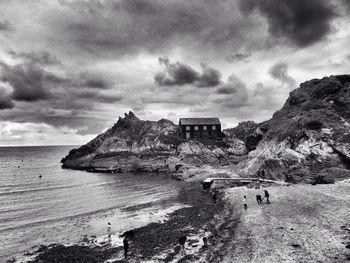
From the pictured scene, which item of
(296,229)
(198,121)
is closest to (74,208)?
(296,229)

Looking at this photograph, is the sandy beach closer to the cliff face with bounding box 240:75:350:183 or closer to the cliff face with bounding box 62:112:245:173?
the cliff face with bounding box 240:75:350:183

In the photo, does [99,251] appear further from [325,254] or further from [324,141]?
[324,141]

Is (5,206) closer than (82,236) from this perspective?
No

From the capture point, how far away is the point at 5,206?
160 feet

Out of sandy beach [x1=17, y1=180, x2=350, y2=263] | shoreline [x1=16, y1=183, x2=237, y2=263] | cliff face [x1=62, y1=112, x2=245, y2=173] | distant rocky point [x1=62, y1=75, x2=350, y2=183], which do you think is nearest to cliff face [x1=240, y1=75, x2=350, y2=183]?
distant rocky point [x1=62, y1=75, x2=350, y2=183]

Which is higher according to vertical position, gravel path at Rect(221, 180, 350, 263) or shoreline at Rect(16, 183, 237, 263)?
gravel path at Rect(221, 180, 350, 263)

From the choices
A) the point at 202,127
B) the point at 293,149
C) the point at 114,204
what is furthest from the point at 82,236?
the point at 202,127

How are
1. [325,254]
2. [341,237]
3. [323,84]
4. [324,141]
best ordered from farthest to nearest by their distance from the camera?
[323,84] → [324,141] → [341,237] → [325,254]

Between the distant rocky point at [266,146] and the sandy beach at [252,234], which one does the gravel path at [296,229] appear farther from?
the distant rocky point at [266,146]

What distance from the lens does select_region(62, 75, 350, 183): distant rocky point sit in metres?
52.3

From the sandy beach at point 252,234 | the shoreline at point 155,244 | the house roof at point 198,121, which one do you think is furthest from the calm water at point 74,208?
the house roof at point 198,121

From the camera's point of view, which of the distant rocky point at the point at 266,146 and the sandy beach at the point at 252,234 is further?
the distant rocky point at the point at 266,146

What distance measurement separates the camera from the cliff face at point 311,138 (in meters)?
50.4

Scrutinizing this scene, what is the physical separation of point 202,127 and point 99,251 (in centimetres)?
9790
